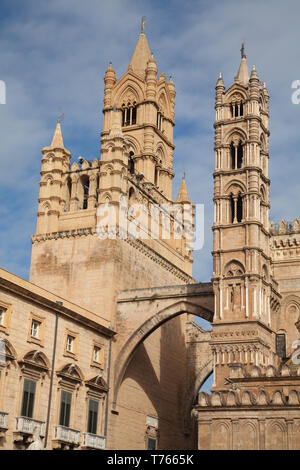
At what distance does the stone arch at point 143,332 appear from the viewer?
155ft

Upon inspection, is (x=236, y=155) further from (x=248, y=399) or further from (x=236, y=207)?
(x=248, y=399)

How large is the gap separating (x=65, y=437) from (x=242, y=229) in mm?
16942

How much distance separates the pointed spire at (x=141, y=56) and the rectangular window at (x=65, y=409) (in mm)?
33925

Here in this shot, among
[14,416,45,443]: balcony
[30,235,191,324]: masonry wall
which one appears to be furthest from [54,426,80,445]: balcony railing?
[30,235,191,324]: masonry wall

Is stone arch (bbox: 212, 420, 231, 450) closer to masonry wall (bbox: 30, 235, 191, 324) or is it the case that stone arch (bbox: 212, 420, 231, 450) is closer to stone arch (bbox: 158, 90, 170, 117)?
masonry wall (bbox: 30, 235, 191, 324)

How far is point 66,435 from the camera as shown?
3994 cm

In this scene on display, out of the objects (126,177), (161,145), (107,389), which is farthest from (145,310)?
(161,145)

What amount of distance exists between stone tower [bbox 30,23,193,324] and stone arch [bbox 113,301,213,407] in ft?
7.10

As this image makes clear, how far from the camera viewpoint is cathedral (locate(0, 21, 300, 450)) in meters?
36.9

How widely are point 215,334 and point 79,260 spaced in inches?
490

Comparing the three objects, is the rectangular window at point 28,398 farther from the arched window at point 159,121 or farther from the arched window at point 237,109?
the arched window at point 159,121
